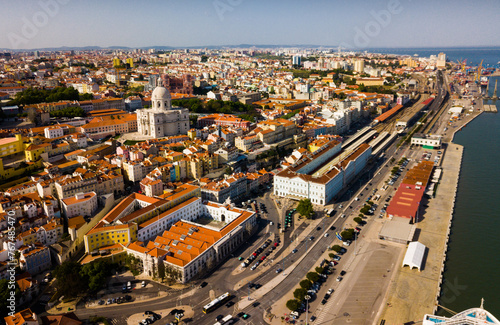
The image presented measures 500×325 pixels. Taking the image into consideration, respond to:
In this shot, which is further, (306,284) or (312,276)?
(312,276)

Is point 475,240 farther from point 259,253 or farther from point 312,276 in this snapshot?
point 259,253

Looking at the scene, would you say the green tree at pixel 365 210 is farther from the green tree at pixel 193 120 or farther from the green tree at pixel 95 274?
the green tree at pixel 193 120

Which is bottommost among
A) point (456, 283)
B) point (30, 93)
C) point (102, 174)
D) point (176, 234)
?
point (456, 283)

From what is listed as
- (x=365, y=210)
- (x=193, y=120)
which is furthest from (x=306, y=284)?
(x=193, y=120)

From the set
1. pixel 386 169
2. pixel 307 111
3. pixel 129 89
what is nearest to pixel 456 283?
pixel 386 169

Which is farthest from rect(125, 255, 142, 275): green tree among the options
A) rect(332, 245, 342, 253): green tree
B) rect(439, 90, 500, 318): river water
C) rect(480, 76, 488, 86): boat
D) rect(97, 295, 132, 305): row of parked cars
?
rect(480, 76, 488, 86): boat

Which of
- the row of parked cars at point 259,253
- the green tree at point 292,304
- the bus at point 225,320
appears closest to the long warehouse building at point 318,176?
the row of parked cars at point 259,253

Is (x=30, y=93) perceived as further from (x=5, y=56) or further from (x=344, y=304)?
(x=5, y=56)
